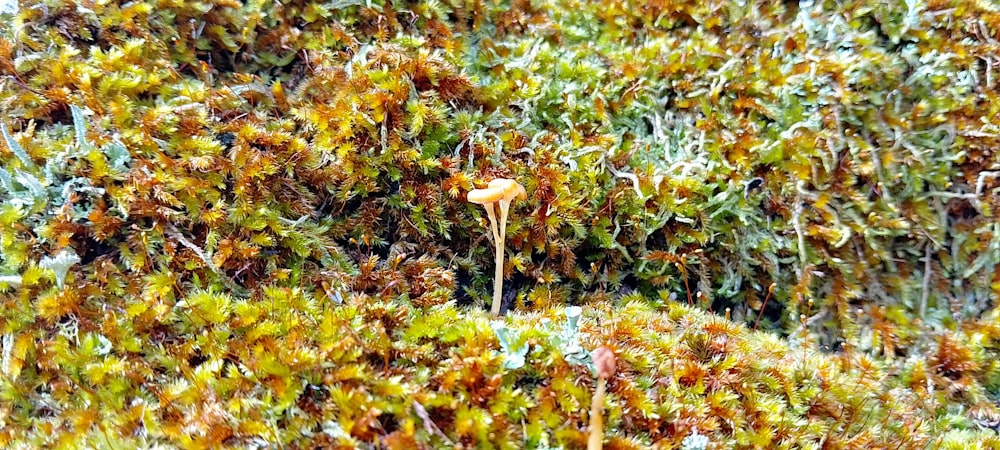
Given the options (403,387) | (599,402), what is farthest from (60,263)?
(599,402)

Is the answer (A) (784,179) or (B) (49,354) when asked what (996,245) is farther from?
(B) (49,354)

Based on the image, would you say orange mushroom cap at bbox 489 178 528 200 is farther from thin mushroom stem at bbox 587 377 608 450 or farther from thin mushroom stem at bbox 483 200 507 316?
thin mushroom stem at bbox 587 377 608 450

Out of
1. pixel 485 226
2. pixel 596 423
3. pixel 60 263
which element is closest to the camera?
pixel 596 423

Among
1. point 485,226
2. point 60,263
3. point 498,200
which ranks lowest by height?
point 60,263

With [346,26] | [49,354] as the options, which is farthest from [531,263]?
[49,354]

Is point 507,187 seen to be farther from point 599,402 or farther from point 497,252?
point 599,402

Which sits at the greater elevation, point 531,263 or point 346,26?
point 346,26

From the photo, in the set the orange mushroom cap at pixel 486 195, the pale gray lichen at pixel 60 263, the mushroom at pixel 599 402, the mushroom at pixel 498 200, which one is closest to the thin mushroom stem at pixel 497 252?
the mushroom at pixel 498 200
